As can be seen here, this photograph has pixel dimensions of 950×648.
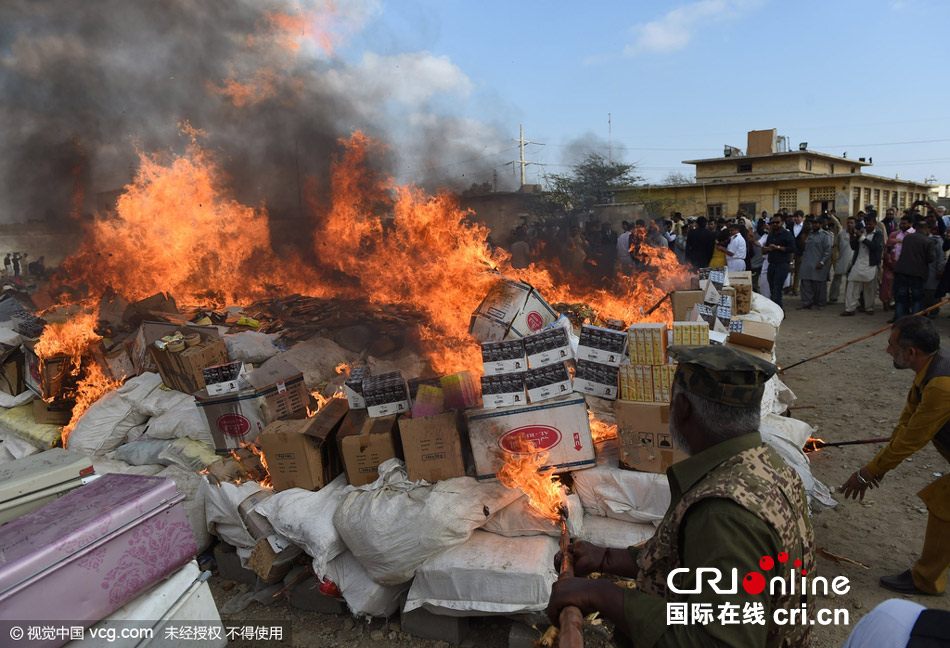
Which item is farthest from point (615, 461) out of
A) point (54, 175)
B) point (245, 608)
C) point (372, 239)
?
point (54, 175)

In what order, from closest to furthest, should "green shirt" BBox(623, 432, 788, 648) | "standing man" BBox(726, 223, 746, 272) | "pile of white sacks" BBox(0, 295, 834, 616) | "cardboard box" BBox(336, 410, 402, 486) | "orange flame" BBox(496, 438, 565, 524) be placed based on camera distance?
"green shirt" BBox(623, 432, 788, 648) < "pile of white sacks" BBox(0, 295, 834, 616) < "orange flame" BBox(496, 438, 565, 524) < "cardboard box" BBox(336, 410, 402, 486) < "standing man" BBox(726, 223, 746, 272)

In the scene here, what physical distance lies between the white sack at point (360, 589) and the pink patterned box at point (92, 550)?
38.4 inches

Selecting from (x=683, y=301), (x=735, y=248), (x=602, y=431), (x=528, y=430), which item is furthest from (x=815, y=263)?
(x=528, y=430)

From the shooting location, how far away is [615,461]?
3.64 metres

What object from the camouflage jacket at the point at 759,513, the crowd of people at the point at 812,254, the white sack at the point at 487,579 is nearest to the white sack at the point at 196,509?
the white sack at the point at 487,579

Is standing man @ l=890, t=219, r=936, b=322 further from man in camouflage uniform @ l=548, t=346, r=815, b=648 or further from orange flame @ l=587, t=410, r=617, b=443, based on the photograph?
man in camouflage uniform @ l=548, t=346, r=815, b=648

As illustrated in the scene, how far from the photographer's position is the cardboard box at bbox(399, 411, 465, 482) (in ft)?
11.5

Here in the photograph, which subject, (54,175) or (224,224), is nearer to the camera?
(224,224)

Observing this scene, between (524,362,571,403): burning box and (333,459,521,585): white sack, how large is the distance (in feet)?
2.13

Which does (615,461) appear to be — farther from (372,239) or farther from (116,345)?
(372,239)

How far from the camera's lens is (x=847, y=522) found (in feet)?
13.0

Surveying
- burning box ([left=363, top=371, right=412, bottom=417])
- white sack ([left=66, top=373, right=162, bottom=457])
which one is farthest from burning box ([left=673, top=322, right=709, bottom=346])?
white sack ([left=66, top=373, right=162, bottom=457])

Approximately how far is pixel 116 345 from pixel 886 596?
24.2 feet

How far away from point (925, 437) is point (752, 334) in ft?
9.06
